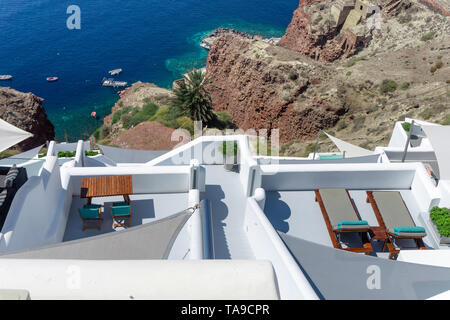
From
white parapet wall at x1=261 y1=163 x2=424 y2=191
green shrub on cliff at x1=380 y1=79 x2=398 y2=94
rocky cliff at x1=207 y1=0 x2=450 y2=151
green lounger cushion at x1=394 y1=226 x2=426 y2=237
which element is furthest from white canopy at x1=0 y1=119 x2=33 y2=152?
green shrub on cliff at x1=380 y1=79 x2=398 y2=94

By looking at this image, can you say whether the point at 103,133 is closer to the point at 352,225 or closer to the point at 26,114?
the point at 26,114

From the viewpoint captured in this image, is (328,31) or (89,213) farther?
(328,31)

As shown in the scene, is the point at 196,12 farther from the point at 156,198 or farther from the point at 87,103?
the point at 156,198

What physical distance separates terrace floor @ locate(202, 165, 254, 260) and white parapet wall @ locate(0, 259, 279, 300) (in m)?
5.26

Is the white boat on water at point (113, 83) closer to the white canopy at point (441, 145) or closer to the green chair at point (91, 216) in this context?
the green chair at point (91, 216)

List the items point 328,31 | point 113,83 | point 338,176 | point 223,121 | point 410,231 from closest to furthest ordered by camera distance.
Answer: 1. point 410,231
2. point 338,176
3. point 223,121
4. point 328,31
5. point 113,83

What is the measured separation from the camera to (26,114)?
40.2m

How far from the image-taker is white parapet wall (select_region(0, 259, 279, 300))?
3.31 meters

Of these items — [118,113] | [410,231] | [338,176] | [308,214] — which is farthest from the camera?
[118,113]

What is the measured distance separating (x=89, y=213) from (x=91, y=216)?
0.35ft

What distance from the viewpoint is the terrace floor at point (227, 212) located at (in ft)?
29.5

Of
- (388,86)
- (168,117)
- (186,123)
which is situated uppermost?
(388,86)

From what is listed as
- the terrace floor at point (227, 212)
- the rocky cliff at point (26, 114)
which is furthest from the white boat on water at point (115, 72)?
the terrace floor at point (227, 212)

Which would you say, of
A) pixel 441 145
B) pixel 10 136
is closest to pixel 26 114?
pixel 10 136
